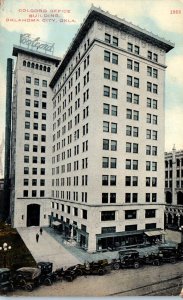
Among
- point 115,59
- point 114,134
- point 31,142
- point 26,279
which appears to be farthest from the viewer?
point 31,142

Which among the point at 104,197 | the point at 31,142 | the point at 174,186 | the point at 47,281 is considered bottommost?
the point at 47,281

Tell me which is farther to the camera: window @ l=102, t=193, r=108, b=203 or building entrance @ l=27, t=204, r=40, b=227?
building entrance @ l=27, t=204, r=40, b=227

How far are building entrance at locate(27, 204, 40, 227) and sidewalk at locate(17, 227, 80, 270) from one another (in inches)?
172

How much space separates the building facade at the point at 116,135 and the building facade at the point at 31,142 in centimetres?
960

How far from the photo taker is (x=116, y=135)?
2645 cm

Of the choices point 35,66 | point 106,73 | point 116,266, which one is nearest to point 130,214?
point 116,266

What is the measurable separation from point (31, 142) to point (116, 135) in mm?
17631

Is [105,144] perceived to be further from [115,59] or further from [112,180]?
[115,59]

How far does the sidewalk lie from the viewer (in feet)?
71.2

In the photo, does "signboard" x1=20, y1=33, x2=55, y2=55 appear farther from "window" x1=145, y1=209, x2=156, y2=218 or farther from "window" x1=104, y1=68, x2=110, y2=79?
"window" x1=145, y1=209, x2=156, y2=218

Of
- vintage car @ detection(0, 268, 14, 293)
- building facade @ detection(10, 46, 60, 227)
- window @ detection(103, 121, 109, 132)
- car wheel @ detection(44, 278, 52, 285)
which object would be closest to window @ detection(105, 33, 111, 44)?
window @ detection(103, 121, 109, 132)

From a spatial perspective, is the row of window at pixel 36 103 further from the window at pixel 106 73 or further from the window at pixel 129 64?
the window at pixel 129 64

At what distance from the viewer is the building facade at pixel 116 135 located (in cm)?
2520

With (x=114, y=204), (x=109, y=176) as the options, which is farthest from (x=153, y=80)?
(x=114, y=204)
